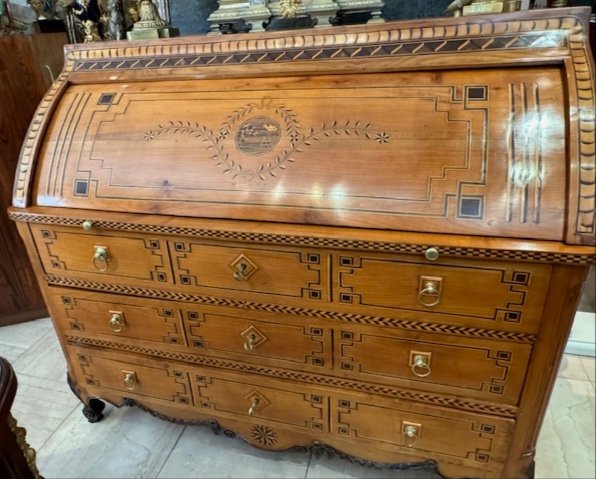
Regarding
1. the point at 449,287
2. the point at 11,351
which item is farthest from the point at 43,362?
the point at 449,287

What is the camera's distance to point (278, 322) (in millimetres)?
1226

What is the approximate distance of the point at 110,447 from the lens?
1.68 metres

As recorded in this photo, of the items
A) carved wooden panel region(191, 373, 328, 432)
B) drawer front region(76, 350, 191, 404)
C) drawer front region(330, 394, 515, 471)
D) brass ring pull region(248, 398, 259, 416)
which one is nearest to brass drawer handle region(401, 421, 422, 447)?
drawer front region(330, 394, 515, 471)

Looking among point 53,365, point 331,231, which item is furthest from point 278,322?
point 53,365

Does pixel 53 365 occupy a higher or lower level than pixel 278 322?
lower

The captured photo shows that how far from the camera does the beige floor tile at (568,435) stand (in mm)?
1490

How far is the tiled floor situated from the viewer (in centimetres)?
155

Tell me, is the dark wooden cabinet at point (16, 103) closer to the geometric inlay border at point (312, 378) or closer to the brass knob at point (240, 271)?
the geometric inlay border at point (312, 378)

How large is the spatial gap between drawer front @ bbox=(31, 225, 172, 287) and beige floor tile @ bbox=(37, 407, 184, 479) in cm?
77

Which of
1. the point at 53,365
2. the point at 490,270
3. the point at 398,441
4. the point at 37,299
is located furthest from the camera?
the point at 37,299

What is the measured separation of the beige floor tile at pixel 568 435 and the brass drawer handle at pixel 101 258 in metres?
1.64

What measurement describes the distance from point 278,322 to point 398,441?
539 millimetres

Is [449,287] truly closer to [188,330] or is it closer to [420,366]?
[420,366]

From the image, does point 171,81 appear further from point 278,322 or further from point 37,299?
point 37,299
